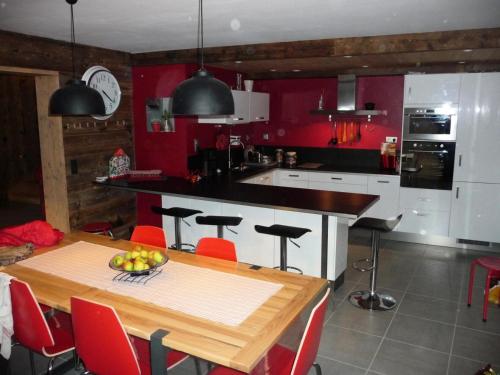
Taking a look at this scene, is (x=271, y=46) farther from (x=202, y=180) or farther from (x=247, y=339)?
(x=247, y=339)

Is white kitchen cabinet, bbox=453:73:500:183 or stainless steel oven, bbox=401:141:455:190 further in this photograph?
stainless steel oven, bbox=401:141:455:190

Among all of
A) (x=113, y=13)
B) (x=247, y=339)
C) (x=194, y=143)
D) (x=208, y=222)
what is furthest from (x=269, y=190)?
(x=247, y=339)

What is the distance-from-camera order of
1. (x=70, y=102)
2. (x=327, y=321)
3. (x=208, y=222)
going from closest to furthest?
(x=70, y=102)
(x=327, y=321)
(x=208, y=222)

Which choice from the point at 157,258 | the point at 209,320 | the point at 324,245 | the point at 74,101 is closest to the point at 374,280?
the point at 324,245

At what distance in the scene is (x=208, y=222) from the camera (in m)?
4.07

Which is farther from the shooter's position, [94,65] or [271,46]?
[94,65]

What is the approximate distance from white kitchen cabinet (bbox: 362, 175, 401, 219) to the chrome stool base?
1929 millimetres

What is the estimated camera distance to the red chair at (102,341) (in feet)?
6.53

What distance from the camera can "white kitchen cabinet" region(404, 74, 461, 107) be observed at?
5.29m

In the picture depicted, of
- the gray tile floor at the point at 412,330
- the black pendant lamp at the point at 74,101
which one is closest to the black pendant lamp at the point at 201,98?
the black pendant lamp at the point at 74,101

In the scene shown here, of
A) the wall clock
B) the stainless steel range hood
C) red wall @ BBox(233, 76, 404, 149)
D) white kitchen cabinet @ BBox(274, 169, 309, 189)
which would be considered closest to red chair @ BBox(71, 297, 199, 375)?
the wall clock

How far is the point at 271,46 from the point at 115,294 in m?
3.23

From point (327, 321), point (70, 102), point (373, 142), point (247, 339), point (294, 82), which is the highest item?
point (294, 82)

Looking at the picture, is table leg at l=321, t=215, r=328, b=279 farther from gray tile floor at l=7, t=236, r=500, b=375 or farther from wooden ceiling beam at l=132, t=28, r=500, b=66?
wooden ceiling beam at l=132, t=28, r=500, b=66
